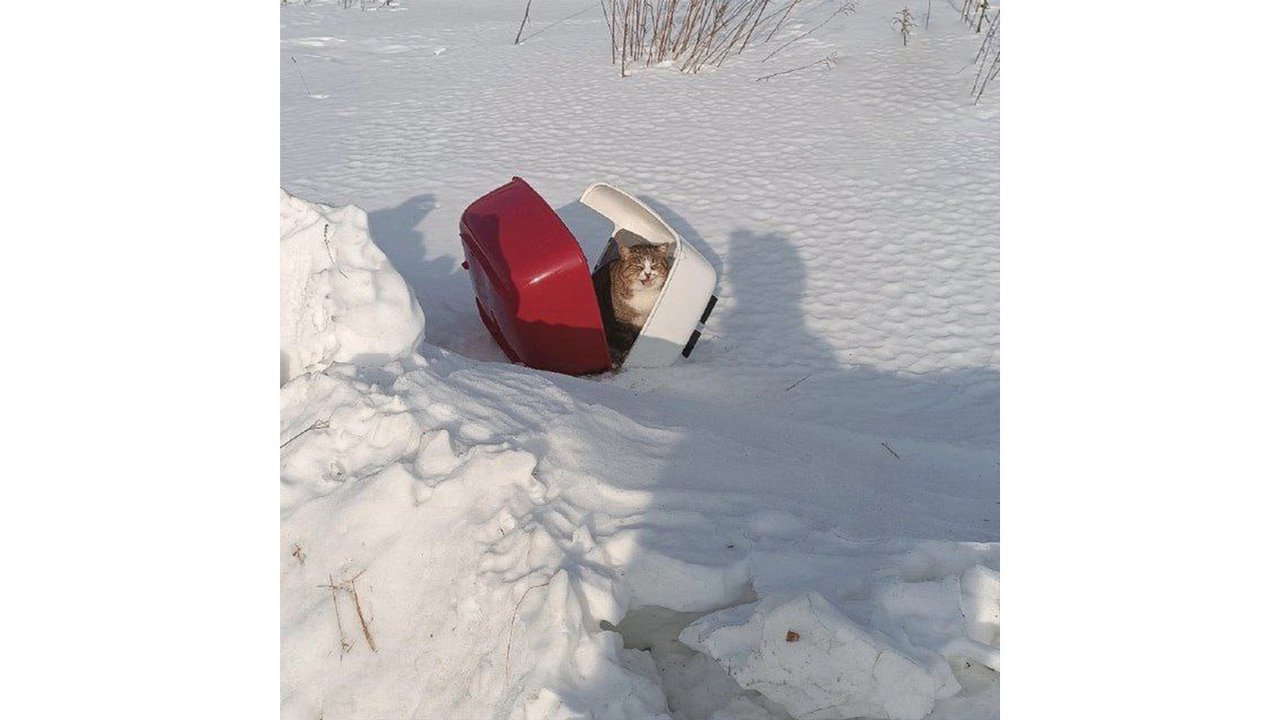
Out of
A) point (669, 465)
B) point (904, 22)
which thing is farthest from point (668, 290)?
point (904, 22)

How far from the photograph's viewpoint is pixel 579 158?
700 centimetres

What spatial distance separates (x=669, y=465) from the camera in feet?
9.50

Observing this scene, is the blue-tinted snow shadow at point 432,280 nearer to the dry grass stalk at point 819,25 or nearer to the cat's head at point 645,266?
the cat's head at point 645,266

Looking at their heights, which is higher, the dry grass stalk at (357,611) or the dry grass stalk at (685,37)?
the dry grass stalk at (685,37)

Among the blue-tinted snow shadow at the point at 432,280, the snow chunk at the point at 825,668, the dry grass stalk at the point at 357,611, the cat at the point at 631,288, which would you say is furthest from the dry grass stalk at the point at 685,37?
the snow chunk at the point at 825,668

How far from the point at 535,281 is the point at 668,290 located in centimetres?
58

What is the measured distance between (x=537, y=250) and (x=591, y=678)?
2.10 m

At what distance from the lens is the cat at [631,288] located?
4152mm

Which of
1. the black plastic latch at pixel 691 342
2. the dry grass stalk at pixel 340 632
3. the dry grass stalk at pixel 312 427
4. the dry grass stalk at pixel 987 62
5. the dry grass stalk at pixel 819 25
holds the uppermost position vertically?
the dry grass stalk at pixel 819 25

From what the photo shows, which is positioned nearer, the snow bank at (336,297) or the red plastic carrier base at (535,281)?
the snow bank at (336,297)

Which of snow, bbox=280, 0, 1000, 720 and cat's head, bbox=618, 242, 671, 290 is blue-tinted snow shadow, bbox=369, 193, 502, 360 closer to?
snow, bbox=280, 0, 1000, 720

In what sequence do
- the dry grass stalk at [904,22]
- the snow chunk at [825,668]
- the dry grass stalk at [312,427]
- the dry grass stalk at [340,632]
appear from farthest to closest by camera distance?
the dry grass stalk at [904,22]
the dry grass stalk at [312,427]
the dry grass stalk at [340,632]
the snow chunk at [825,668]

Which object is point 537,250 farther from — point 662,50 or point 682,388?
point 662,50

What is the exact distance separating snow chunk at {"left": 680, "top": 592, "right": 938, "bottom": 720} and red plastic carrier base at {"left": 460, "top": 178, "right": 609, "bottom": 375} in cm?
201
